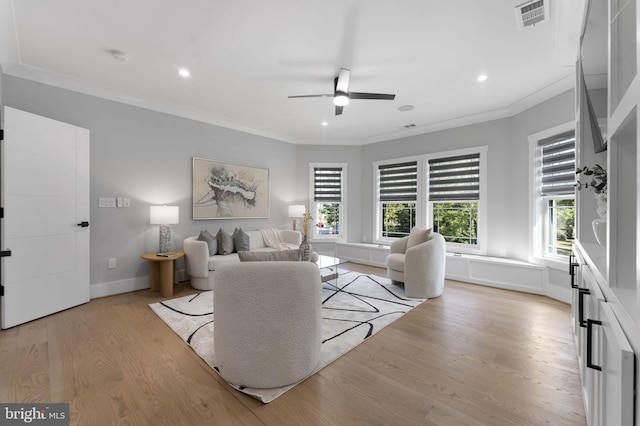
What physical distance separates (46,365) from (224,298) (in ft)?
5.45

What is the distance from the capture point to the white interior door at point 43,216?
2.79 m

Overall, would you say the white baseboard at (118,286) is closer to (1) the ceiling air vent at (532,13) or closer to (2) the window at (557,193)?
(1) the ceiling air vent at (532,13)

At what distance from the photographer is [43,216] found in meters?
3.04

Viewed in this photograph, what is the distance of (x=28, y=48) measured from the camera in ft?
9.23


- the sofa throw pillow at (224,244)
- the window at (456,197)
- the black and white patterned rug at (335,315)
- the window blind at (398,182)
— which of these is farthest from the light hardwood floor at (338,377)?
the window blind at (398,182)

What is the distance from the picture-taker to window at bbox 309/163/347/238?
21.1ft

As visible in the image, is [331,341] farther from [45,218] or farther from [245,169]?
[245,169]

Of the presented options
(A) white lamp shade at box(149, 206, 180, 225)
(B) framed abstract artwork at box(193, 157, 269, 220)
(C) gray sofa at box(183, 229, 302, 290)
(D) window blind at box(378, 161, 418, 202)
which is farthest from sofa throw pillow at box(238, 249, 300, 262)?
(D) window blind at box(378, 161, 418, 202)

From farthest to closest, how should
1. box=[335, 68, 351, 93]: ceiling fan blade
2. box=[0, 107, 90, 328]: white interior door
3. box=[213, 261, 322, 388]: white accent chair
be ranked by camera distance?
box=[335, 68, 351, 93]: ceiling fan blade
box=[0, 107, 90, 328]: white interior door
box=[213, 261, 322, 388]: white accent chair

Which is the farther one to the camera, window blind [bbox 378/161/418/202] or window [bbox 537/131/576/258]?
window blind [bbox 378/161/418/202]

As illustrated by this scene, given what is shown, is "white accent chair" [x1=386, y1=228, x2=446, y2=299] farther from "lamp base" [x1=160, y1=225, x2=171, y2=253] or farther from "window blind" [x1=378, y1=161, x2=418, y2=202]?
"lamp base" [x1=160, y1=225, x2=171, y2=253]

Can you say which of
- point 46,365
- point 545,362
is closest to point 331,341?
point 545,362

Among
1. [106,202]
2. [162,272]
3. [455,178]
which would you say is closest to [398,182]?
[455,178]

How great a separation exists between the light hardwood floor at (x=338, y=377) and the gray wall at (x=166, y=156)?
4.50 feet
